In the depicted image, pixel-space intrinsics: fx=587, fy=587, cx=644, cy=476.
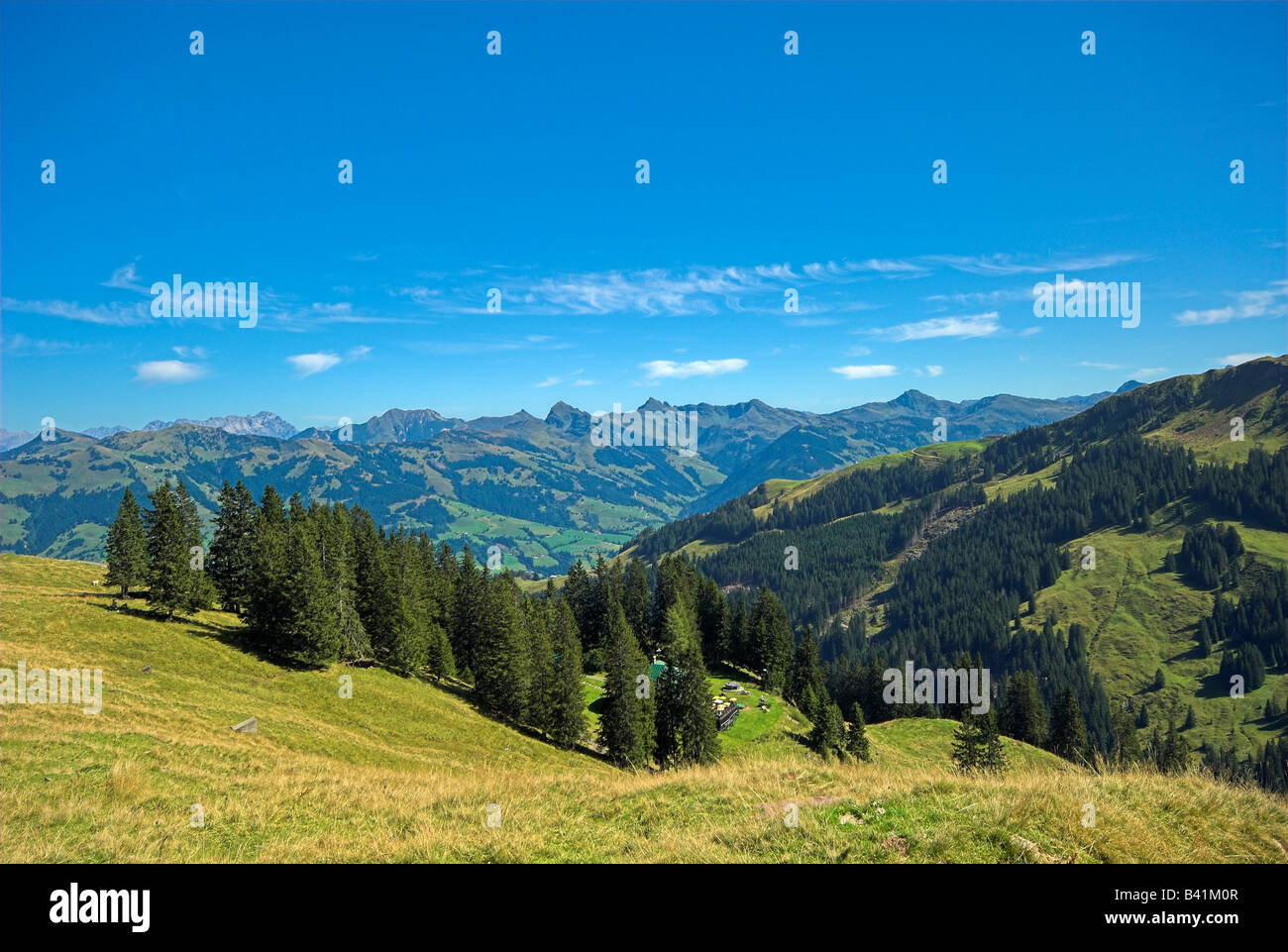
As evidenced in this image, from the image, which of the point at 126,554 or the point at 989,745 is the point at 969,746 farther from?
the point at 126,554

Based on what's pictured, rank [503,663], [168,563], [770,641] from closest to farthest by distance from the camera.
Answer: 1. [168,563]
2. [503,663]
3. [770,641]

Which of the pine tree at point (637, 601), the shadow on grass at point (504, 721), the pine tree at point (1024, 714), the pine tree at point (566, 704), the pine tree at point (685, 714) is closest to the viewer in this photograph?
the pine tree at point (685, 714)

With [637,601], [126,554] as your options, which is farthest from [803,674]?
[126,554]

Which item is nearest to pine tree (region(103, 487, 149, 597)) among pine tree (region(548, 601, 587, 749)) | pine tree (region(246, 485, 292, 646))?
pine tree (region(246, 485, 292, 646))

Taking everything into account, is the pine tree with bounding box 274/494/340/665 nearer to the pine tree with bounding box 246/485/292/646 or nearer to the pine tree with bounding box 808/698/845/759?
the pine tree with bounding box 246/485/292/646

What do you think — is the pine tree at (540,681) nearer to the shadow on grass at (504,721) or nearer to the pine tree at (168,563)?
the shadow on grass at (504,721)

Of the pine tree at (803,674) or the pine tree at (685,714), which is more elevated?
the pine tree at (685,714)

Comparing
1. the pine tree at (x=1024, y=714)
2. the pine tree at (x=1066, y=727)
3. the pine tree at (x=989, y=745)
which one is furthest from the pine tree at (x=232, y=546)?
the pine tree at (x=1066, y=727)

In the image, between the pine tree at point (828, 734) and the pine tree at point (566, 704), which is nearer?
the pine tree at point (566, 704)

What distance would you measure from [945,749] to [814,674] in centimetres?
1844

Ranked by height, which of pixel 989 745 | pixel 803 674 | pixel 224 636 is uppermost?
pixel 224 636

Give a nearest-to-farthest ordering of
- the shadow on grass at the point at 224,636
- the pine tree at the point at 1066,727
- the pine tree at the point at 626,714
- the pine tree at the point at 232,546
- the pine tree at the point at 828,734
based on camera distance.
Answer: the shadow on grass at the point at 224,636 → the pine tree at the point at 626,714 → the pine tree at the point at 232,546 → the pine tree at the point at 828,734 → the pine tree at the point at 1066,727
